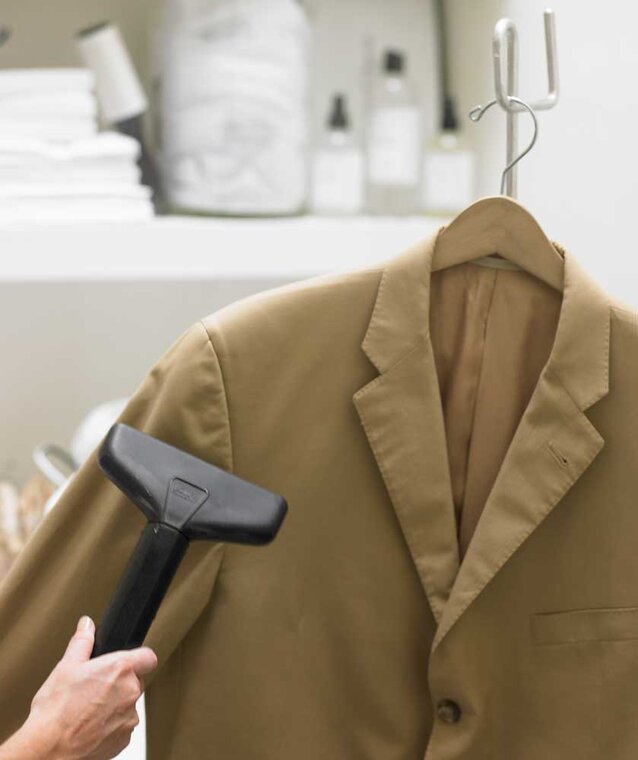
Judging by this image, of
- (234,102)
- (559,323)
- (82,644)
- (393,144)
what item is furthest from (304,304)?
(393,144)

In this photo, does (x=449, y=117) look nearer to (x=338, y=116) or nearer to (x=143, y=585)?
(x=338, y=116)

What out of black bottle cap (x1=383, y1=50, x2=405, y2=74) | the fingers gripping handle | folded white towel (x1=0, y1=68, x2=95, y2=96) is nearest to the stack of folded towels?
folded white towel (x1=0, y1=68, x2=95, y2=96)

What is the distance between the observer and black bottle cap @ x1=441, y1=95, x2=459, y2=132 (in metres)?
1.31

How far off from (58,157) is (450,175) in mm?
468

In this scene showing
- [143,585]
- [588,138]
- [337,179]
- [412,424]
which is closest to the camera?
[143,585]

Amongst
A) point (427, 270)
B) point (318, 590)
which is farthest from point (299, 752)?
point (427, 270)

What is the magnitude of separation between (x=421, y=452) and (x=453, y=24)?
2.61 ft

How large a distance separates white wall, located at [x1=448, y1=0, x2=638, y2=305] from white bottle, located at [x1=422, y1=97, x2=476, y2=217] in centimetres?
12

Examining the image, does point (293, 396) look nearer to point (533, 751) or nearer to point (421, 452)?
point (421, 452)

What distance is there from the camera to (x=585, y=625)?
0.83 m

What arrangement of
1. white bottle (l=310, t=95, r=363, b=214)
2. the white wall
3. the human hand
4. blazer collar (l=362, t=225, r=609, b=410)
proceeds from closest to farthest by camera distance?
the human hand
blazer collar (l=362, t=225, r=609, b=410)
the white wall
white bottle (l=310, t=95, r=363, b=214)

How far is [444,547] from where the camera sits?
0.81 metres

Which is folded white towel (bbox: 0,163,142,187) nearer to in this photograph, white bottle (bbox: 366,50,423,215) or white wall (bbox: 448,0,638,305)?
white bottle (bbox: 366,50,423,215)

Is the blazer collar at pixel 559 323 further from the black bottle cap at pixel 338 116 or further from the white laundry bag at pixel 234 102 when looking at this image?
the black bottle cap at pixel 338 116
